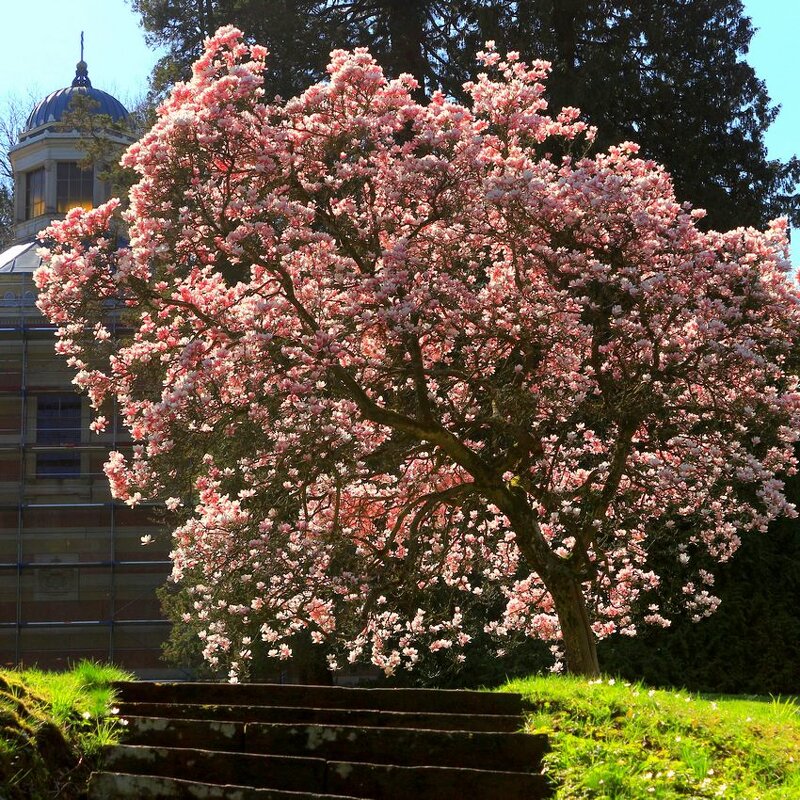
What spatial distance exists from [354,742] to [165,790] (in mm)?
1135

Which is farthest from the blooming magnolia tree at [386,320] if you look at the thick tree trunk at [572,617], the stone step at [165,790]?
the stone step at [165,790]

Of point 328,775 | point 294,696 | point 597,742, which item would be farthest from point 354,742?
point 597,742

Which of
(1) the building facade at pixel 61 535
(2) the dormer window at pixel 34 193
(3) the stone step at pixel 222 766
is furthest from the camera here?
(2) the dormer window at pixel 34 193

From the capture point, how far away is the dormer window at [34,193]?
40500mm

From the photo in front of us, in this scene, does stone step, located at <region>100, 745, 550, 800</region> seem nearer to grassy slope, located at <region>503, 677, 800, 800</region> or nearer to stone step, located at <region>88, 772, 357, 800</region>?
stone step, located at <region>88, 772, 357, 800</region>

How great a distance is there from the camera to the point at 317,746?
22.3ft

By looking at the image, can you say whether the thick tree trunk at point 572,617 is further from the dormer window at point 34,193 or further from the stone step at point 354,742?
the dormer window at point 34,193

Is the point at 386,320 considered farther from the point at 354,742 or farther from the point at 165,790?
the point at 165,790

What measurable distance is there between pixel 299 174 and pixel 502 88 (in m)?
2.24

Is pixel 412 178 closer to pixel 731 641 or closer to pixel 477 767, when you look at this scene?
pixel 477 767

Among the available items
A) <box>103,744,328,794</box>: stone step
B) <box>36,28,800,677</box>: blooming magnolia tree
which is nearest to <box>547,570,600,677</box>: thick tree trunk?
<box>36,28,800,677</box>: blooming magnolia tree

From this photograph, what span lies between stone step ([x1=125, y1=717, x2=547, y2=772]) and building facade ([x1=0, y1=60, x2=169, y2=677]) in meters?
21.0

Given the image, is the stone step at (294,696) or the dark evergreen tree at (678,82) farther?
the dark evergreen tree at (678,82)

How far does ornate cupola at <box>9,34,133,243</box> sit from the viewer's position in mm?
39688
